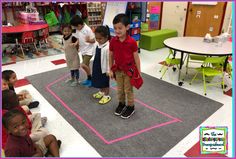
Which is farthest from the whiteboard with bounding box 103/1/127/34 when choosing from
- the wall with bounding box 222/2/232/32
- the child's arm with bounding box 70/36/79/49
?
the wall with bounding box 222/2/232/32

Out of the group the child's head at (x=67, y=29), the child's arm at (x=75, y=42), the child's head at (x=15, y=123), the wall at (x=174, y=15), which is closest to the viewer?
the child's head at (x=15, y=123)

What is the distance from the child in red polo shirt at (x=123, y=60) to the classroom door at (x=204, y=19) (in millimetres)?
4228

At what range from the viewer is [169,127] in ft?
7.82

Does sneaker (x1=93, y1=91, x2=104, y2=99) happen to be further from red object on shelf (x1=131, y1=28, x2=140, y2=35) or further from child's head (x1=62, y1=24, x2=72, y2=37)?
red object on shelf (x1=131, y1=28, x2=140, y2=35)

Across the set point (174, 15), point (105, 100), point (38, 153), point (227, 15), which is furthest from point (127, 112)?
point (174, 15)

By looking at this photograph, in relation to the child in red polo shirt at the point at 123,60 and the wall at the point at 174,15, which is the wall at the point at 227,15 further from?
the child in red polo shirt at the point at 123,60

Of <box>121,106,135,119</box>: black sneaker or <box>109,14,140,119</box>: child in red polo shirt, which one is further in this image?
<box>121,106,135,119</box>: black sneaker

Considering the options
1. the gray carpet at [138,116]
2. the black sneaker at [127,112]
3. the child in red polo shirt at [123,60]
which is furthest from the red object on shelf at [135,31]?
the black sneaker at [127,112]

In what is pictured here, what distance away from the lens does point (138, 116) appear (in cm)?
259

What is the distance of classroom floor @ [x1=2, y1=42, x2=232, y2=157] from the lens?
2.06 meters

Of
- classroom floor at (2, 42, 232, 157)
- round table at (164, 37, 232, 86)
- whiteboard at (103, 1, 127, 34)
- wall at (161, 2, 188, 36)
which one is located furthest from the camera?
wall at (161, 2, 188, 36)

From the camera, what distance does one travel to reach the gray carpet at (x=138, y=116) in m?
2.11

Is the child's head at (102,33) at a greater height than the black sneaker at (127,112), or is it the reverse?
the child's head at (102,33)

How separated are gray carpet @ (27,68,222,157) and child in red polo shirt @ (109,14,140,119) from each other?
0.16 m
